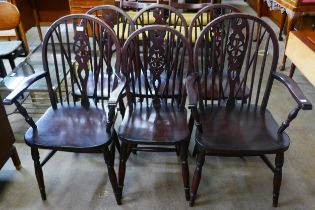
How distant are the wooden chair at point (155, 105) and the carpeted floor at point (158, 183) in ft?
0.47

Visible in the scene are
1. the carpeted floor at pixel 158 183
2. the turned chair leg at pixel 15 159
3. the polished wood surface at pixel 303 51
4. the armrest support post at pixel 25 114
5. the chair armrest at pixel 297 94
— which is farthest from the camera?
the polished wood surface at pixel 303 51

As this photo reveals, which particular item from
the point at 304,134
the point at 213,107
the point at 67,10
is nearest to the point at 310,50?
the point at 304,134

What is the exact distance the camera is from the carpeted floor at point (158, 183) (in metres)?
1.56

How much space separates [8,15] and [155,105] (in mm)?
1904

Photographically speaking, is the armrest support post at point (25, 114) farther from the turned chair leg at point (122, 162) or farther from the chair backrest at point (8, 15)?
the chair backrest at point (8, 15)

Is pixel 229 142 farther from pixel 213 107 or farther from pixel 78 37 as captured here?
pixel 78 37

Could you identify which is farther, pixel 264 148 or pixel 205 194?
pixel 205 194

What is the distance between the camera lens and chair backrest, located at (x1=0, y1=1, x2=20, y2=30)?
261 centimetres

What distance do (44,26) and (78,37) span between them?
3.30m

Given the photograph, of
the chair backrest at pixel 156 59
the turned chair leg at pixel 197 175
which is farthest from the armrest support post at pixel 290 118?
the chair backrest at pixel 156 59

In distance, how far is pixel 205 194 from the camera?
5.29ft

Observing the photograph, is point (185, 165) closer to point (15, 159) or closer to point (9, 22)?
point (15, 159)

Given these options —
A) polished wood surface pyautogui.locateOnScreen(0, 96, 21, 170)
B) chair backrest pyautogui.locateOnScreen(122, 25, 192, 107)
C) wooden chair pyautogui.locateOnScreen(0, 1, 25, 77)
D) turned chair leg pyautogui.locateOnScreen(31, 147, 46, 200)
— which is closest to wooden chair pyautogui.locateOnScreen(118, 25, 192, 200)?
chair backrest pyautogui.locateOnScreen(122, 25, 192, 107)

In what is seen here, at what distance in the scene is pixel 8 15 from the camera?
8.61ft
